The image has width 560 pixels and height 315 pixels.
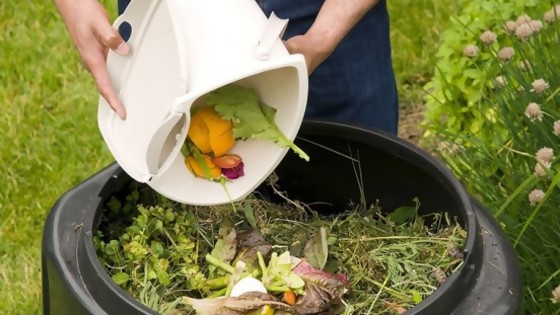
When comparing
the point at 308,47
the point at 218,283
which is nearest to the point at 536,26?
the point at 308,47

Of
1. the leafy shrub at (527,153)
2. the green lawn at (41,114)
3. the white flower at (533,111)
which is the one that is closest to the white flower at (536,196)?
the leafy shrub at (527,153)

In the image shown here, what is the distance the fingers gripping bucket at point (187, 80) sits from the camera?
3.98ft

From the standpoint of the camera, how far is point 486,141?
204 cm

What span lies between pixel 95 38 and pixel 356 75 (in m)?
0.59

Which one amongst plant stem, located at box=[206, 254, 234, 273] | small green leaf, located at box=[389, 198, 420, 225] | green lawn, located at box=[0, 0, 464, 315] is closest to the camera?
plant stem, located at box=[206, 254, 234, 273]

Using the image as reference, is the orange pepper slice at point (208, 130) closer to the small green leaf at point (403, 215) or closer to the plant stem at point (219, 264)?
the plant stem at point (219, 264)

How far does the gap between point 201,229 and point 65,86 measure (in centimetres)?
145

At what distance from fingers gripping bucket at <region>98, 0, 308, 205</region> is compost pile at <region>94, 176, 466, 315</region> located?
0.12 metres

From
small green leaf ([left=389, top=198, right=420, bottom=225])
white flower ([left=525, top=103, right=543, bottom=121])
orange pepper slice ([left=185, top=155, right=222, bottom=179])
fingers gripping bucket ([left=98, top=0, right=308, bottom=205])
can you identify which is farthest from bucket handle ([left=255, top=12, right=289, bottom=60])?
white flower ([left=525, top=103, right=543, bottom=121])

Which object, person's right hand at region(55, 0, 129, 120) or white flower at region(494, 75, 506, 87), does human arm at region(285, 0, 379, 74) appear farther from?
white flower at region(494, 75, 506, 87)

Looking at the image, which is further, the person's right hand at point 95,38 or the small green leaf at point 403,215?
the small green leaf at point 403,215

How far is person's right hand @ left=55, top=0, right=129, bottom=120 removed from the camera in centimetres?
136

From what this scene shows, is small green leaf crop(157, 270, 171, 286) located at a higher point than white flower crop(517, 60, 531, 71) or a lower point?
lower

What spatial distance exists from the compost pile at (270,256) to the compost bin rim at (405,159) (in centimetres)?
6
